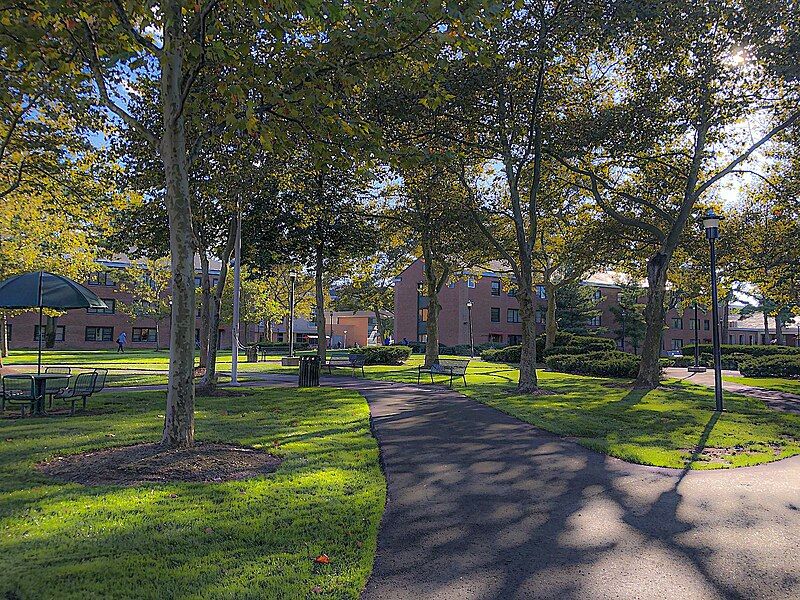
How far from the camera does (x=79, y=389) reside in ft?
37.6

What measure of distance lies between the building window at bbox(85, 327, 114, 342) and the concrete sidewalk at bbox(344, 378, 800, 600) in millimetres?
60373

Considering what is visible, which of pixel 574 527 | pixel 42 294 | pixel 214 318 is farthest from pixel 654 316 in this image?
pixel 42 294

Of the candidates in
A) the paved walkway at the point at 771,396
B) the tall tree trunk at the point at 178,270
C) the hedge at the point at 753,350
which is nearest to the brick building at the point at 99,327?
the hedge at the point at 753,350

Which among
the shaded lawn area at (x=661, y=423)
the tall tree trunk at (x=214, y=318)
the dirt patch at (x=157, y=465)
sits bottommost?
the shaded lawn area at (x=661, y=423)

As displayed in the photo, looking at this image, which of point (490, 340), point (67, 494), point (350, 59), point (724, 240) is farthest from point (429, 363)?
point (490, 340)

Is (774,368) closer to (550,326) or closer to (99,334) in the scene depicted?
(550,326)

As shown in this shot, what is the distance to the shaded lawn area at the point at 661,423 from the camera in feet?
27.6

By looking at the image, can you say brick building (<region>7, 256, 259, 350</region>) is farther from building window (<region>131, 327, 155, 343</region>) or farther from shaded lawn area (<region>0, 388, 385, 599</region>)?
shaded lawn area (<region>0, 388, 385, 599</region>)

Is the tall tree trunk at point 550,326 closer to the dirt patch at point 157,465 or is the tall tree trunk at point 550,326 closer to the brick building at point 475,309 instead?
the brick building at point 475,309

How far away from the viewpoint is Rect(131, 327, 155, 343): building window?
62406 millimetres

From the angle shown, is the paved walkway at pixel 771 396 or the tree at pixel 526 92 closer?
the tree at pixel 526 92

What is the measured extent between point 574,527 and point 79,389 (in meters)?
10.1

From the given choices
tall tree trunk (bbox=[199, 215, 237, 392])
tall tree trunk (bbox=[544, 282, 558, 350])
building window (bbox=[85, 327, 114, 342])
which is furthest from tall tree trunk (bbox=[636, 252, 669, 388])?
building window (bbox=[85, 327, 114, 342])

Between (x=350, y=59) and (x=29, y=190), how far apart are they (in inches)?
467
